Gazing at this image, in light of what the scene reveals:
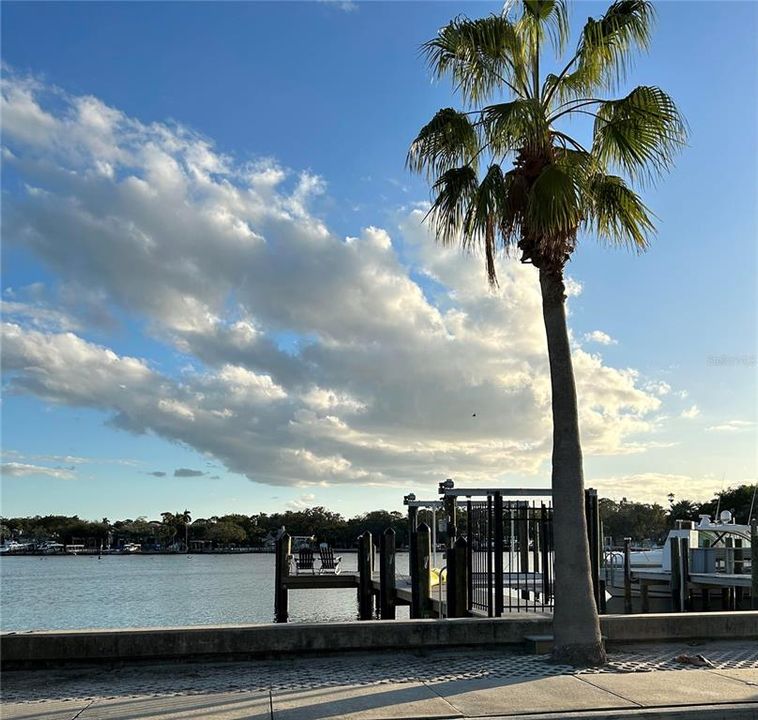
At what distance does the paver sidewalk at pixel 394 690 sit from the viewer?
874cm

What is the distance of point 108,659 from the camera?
36.8ft

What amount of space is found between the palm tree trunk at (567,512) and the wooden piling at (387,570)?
38.7ft

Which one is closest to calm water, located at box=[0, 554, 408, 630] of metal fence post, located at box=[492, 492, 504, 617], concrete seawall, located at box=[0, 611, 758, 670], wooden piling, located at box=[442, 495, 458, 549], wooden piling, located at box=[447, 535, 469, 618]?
wooden piling, located at box=[442, 495, 458, 549]

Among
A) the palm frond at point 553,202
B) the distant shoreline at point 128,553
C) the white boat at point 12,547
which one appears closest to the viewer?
the palm frond at point 553,202

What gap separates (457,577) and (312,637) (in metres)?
6.02

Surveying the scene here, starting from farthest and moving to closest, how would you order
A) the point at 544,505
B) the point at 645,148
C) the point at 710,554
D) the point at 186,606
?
1. the point at 186,606
2. the point at 710,554
3. the point at 544,505
4. the point at 645,148

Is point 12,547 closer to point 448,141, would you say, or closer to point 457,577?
point 457,577

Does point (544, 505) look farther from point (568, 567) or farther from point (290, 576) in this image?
point (290, 576)

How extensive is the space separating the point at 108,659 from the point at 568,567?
246 inches

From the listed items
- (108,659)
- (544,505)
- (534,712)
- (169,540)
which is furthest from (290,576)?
(169,540)

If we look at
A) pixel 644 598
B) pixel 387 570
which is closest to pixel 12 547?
pixel 387 570

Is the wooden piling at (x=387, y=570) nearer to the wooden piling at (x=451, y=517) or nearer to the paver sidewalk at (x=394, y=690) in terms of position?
the wooden piling at (x=451, y=517)

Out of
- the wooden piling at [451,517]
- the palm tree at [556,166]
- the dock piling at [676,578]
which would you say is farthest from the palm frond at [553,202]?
the dock piling at [676,578]

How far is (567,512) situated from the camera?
12.1 meters
